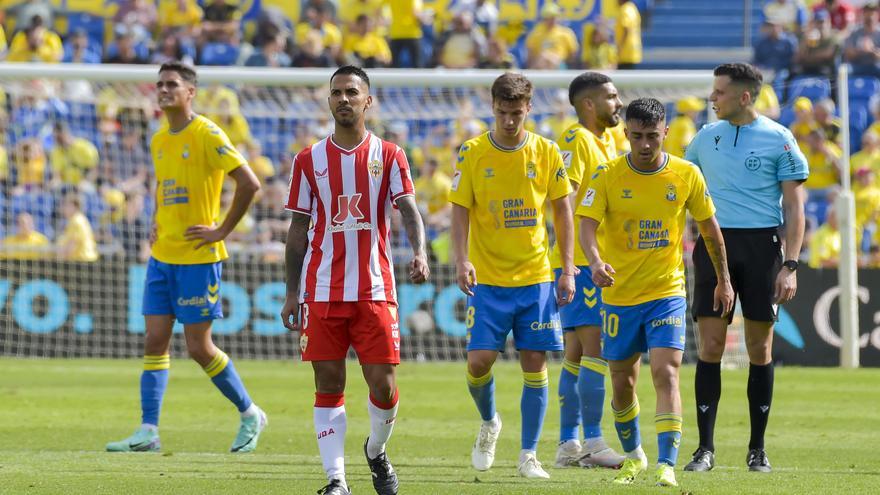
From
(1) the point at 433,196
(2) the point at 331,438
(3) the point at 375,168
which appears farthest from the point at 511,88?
(1) the point at 433,196

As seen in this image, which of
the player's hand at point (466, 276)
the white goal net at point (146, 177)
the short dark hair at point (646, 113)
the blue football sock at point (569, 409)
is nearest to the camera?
the short dark hair at point (646, 113)

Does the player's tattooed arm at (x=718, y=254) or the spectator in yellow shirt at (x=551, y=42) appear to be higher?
the spectator in yellow shirt at (x=551, y=42)

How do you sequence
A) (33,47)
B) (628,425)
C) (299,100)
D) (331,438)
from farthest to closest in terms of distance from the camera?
(33,47) → (299,100) → (628,425) → (331,438)

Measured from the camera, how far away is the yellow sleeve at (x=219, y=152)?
9.66 m

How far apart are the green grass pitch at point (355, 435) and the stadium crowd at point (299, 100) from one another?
9.28 feet

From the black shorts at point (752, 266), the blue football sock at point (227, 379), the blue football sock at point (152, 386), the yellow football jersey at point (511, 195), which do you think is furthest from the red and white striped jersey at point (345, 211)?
the blue football sock at point (152, 386)

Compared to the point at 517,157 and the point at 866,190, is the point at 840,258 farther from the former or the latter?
the point at 517,157

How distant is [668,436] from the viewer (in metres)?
7.48

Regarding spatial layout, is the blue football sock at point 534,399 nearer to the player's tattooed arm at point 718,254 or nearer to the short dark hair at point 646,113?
the player's tattooed arm at point 718,254

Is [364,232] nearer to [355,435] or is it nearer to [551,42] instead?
[355,435]

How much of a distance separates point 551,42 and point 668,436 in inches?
692

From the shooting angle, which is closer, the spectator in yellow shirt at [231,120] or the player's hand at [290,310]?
the player's hand at [290,310]

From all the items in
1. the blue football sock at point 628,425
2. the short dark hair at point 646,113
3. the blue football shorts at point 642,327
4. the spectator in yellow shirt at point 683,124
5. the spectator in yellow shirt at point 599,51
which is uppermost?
the spectator in yellow shirt at point 599,51

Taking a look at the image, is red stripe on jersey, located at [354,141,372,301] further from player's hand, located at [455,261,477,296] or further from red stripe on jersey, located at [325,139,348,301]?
player's hand, located at [455,261,477,296]
